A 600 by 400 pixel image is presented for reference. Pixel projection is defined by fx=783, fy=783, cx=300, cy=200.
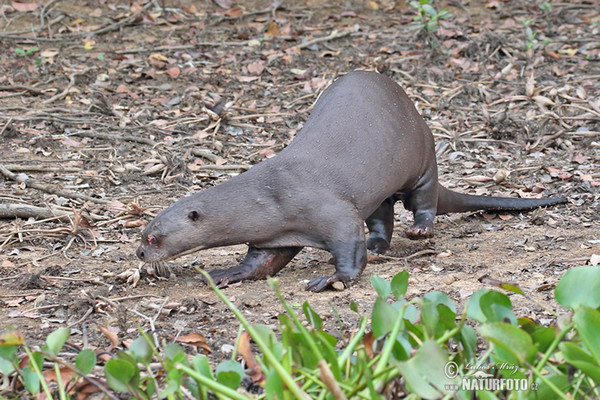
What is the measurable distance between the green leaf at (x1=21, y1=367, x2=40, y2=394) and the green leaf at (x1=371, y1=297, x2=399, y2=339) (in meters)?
0.80

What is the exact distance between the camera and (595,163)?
5.11 metres

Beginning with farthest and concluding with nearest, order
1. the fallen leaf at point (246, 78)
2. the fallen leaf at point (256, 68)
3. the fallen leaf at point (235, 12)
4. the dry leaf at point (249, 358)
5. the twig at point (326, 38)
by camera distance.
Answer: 1. the fallen leaf at point (235, 12)
2. the twig at point (326, 38)
3. the fallen leaf at point (256, 68)
4. the fallen leaf at point (246, 78)
5. the dry leaf at point (249, 358)

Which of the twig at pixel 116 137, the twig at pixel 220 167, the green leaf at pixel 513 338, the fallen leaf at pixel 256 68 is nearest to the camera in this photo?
the green leaf at pixel 513 338

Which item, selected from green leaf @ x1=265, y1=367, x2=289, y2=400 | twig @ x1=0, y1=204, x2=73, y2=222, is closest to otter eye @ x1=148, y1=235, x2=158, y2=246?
twig @ x1=0, y1=204, x2=73, y2=222

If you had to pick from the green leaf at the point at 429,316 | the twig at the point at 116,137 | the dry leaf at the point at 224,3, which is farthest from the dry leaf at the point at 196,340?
the dry leaf at the point at 224,3

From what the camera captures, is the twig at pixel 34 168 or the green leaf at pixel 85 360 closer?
the green leaf at pixel 85 360

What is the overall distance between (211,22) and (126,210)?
3585 millimetres

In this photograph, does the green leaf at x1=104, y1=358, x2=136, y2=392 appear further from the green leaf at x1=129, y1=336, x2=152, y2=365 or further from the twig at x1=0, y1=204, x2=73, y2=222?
the twig at x1=0, y1=204, x2=73, y2=222

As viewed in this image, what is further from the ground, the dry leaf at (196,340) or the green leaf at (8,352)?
the green leaf at (8,352)

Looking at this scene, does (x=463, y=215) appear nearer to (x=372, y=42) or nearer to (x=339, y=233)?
(x=339, y=233)

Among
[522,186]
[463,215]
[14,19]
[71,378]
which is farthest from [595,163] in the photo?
[14,19]

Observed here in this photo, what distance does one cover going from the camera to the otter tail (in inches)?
175

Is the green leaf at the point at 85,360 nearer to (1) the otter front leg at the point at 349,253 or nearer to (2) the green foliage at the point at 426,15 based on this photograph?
(1) the otter front leg at the point at 349,253

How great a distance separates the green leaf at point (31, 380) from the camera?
1.84 m
